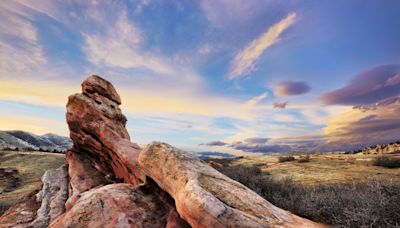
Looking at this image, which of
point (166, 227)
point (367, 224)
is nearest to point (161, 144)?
point (166, 227)

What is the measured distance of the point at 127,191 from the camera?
9.23 metres

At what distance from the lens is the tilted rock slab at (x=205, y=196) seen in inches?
247

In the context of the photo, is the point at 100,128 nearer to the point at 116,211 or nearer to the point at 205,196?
the point at 116,211

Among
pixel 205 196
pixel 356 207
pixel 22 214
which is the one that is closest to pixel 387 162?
Result: pixel 356 207

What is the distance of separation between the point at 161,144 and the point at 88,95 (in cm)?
960

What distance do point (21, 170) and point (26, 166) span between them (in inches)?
81.6

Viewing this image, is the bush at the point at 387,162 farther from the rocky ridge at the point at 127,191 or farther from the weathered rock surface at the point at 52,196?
the weathered rock surface at the point at 52,196

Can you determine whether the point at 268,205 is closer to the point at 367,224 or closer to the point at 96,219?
the point at 367,224

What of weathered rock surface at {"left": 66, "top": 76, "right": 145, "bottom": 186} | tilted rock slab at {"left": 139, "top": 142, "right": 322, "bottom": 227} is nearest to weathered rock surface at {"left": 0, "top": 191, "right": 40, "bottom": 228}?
weathered rock surface at {"left": 66, "top": 76, "right": 145, "bottom": 186}

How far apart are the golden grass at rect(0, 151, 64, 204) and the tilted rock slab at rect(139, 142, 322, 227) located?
28.4m

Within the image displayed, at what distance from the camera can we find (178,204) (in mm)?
7082

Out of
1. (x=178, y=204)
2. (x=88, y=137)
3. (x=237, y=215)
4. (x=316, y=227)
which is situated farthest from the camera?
(x=88, y=137)

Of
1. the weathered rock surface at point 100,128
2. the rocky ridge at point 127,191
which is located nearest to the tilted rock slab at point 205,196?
the rocky ridge at point 127,191

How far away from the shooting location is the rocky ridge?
679cm
